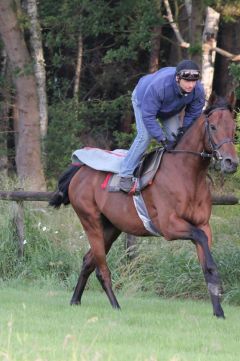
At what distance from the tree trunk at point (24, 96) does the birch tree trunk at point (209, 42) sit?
5045 millimetres

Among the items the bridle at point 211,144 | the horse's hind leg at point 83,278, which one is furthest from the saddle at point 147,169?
the horse's hind leg at point 83,278

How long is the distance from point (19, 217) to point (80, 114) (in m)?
13.9

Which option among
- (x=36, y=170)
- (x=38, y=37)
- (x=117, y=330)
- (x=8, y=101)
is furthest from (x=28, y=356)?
(x=8, y=101)

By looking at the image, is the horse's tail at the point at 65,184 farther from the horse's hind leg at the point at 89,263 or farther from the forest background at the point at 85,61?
the forest background at the point at 85,61

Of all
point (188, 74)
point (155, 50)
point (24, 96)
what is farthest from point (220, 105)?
point (155, 50)

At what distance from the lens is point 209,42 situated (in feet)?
76.1

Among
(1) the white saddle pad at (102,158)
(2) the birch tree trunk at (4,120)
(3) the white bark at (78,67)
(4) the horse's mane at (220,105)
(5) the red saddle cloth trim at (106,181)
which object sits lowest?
(2) the birch tree trunk at (4,120)

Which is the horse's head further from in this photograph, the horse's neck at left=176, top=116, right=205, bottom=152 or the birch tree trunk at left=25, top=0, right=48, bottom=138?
the birch tree trunk at left=25, top=0, right=48, bottom=138

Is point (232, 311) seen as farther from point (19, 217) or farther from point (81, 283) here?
point (19, 217)

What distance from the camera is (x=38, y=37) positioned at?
27125mm

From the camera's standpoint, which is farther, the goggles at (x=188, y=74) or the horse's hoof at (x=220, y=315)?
the goggles at (x=188, y=74)

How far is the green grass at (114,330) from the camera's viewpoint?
7617mm

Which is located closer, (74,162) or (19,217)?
(74,162)

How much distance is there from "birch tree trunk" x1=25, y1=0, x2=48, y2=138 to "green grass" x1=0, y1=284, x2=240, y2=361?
15508mm
